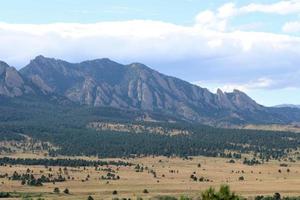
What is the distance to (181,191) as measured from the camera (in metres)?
167

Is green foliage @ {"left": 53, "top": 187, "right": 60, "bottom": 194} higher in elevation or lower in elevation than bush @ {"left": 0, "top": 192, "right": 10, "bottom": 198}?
higher

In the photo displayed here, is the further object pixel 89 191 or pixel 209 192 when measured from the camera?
pixel 89 191

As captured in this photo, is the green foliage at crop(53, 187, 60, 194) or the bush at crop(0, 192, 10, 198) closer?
the bush at crop(0, 192, 10, 198)

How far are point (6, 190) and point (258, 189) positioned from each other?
68270mm

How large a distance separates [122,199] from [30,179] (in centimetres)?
5467

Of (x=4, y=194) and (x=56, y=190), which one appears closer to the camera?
(x=4, y=194)

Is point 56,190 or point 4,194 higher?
point 56,190

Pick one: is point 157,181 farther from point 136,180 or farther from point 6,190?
point 6,190

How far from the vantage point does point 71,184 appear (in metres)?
182

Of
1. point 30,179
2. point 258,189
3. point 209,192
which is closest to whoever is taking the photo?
point 209,192

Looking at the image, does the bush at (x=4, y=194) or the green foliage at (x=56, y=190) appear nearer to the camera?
the bush at (x=4, y=194)

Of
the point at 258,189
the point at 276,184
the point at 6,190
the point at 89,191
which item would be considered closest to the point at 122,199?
the point at 89,191

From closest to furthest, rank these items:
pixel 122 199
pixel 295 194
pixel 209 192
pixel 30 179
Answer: pixel 209 192
pixel 122 199
pixel 295 194
pixel 30 179

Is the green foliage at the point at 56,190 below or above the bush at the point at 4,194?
above
